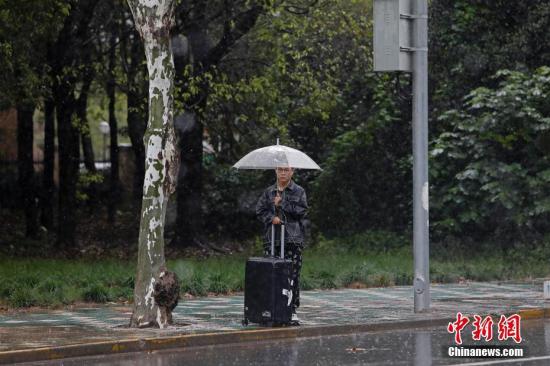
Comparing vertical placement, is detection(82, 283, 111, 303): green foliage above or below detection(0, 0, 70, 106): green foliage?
below

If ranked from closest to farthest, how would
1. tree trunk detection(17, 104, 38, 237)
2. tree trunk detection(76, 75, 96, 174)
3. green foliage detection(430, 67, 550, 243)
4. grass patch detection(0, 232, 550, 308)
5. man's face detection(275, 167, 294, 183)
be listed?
man's face detection(275, 167, 294, 183) → grass patch detection(0, 232, 550, 308) → green foliage detection(430, 67, 550, 243) → tree trunk detection(76, 75, 96, 174) → tree trunk detection(17, 104, 38, 237)

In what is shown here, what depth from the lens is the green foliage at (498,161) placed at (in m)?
28.0

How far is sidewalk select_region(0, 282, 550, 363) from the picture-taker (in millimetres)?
13688

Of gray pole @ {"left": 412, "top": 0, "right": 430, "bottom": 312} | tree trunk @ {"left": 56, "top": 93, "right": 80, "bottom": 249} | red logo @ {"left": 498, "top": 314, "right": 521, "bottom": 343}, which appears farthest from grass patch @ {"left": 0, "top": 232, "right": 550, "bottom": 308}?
red logo @ {"left": 498, "top": 314, "right": 521, "bottom": 343}

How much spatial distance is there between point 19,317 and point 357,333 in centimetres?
459

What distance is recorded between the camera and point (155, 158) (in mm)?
15117

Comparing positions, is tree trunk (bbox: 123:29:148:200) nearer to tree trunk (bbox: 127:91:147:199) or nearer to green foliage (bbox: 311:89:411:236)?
A: tree trunk (bbox: 127:91:147:199)

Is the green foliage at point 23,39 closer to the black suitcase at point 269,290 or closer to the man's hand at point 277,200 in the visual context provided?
the man's hand at point 277,200

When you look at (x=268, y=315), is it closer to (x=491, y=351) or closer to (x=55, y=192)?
(x=491, y=351)

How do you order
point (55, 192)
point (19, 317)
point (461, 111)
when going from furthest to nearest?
point (55, 192) → point (461, 111) → point (19, 317)

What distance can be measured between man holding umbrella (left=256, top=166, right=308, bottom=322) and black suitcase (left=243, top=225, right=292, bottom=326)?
0.37 m

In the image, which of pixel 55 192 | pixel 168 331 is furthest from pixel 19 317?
pixel 55 192

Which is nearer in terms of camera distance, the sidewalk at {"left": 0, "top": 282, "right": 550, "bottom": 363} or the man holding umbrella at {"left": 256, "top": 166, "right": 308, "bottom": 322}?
the sidewalk at {"left": 0, "top": 282, "right": 550, "bottom": 363}

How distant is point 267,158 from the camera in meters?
15.6
